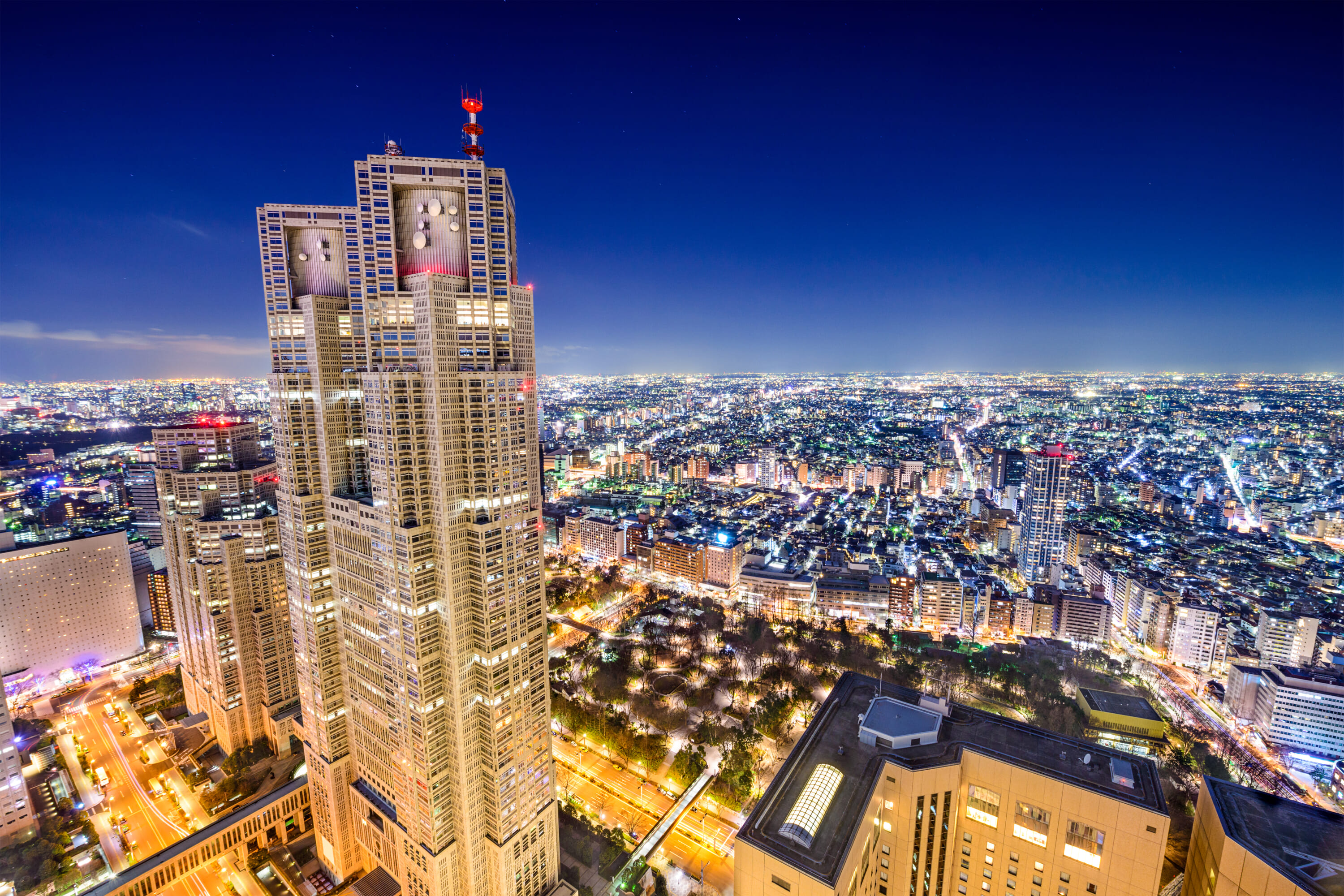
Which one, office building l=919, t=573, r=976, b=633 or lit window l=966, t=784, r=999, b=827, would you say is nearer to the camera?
lit window l=966, t=784, r=999, b=827

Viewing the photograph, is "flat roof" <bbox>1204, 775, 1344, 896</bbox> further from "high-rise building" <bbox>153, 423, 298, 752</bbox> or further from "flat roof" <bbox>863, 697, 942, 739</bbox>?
"high-rise building" <bbox>153, 423, 298, 752</bbox>

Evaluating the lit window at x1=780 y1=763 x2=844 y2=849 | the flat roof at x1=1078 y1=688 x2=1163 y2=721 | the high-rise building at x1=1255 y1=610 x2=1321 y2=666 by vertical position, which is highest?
the lit window at x1=780 y1=763 x2=844 y2=849

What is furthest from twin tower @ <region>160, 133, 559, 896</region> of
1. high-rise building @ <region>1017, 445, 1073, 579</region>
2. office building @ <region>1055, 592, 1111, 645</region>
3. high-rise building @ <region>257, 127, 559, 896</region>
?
high-rise building @ <region>1017, 445, 1073, 579</region>

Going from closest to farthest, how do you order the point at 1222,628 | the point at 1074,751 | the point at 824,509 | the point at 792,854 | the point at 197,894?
1. the point at 792,854
2. the point at 1074,751
3. the point at 197,894
4. the point at 1222,628
5. the point at 824,509

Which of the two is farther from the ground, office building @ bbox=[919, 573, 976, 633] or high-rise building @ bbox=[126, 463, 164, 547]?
high-rise building @ bbox=[126, 463, 164, 547]

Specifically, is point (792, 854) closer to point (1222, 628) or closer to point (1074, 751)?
point (1074, 751)

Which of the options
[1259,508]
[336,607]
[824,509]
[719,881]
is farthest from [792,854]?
[1259,508]
